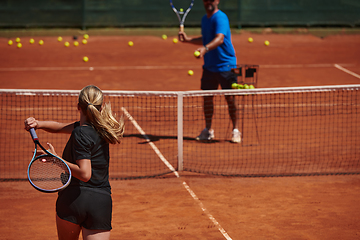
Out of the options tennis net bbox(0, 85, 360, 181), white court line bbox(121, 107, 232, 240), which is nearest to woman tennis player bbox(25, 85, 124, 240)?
white court line bbox(121, 107, 232, 240)

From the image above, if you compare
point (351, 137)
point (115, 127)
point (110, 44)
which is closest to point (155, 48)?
point (110, 44)

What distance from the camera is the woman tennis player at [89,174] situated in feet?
10.4

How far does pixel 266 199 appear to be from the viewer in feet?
19.5

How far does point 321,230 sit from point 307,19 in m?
17.0

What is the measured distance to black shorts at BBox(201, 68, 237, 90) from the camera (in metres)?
8.08

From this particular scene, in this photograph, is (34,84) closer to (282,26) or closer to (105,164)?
(105,164)

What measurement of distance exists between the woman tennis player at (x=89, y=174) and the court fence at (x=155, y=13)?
17289mm

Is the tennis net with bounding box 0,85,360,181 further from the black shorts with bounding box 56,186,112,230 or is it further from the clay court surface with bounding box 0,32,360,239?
the black shorts with bounding box 56,186,112,230

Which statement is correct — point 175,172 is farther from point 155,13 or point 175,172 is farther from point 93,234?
point 155,13

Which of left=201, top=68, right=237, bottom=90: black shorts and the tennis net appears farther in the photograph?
left=201, top=68, right=237, bottom=90: black shorts

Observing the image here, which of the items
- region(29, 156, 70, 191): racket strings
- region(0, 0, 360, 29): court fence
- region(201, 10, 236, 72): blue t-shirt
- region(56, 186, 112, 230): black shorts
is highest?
region(0, 0, 360, 29): court fence

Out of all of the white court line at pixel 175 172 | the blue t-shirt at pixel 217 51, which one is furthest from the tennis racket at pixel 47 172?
the blue t-shirt at pixel 217 51

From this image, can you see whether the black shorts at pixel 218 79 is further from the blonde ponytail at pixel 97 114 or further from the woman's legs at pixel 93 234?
the woman's legs at pixel 93 234

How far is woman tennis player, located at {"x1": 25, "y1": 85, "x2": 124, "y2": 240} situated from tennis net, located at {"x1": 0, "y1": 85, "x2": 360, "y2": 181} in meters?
3.53
